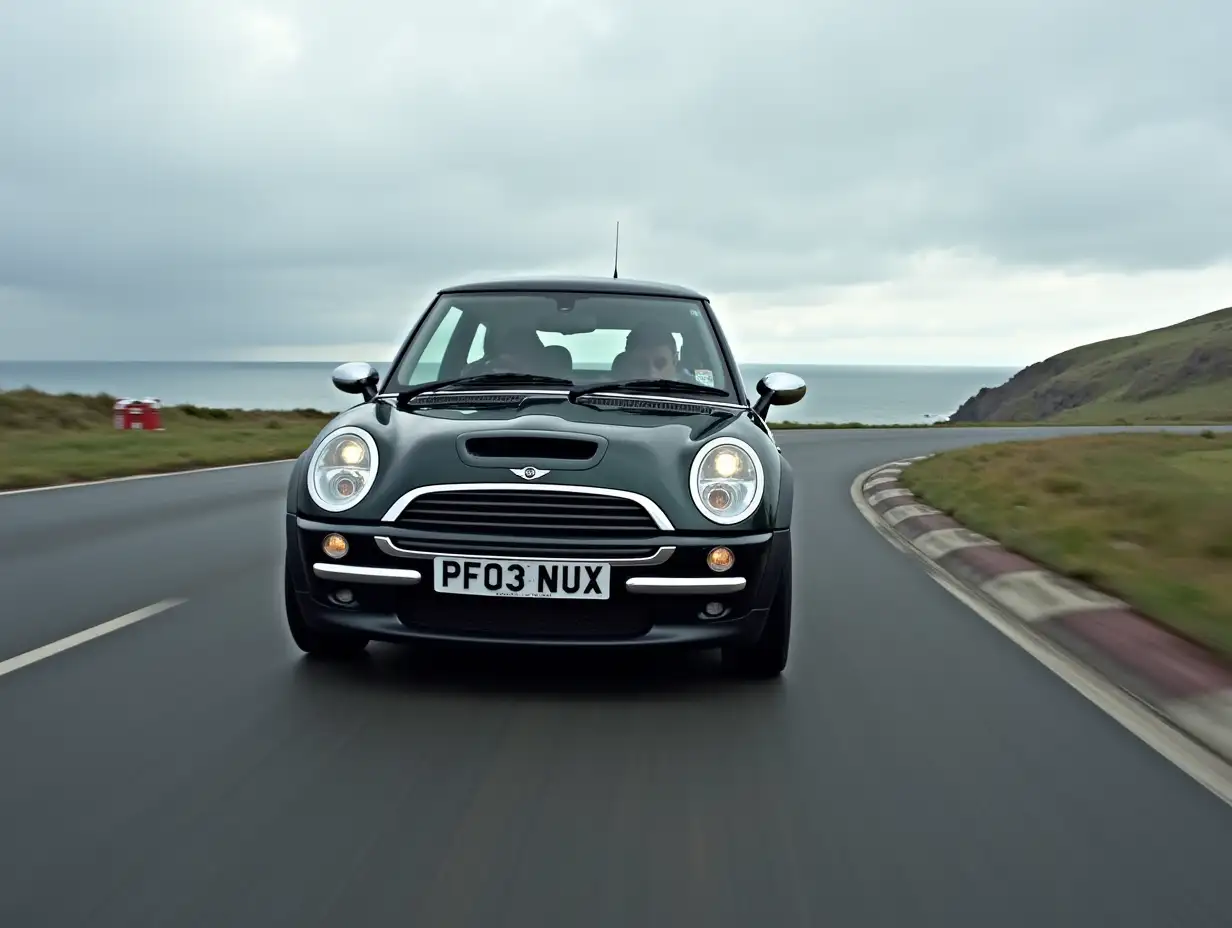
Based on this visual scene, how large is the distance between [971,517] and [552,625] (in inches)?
250

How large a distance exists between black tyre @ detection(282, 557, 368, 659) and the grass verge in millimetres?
8762

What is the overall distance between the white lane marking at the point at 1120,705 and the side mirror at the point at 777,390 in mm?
1417

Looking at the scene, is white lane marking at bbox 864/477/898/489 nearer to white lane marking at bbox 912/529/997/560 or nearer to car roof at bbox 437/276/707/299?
white lane marking at bbox 912/529/997/560

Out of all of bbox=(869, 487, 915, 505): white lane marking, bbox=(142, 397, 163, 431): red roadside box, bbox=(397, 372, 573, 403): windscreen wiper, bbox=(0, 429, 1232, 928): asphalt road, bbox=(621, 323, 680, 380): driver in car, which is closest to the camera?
bbox=(0, 429, 1232, 928): asphalt road

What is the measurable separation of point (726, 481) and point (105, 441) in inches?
614

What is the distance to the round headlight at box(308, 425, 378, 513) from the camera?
4719 millimetres

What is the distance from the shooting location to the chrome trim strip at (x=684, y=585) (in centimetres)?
452

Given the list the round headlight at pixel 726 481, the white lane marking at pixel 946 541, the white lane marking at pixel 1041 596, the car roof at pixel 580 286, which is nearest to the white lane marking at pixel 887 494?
the white lane marking at pixel 946 541

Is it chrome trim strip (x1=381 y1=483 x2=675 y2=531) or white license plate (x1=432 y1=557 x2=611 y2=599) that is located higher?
chrome trim strip (x1=381 y1=483 x2=675 y2=531)

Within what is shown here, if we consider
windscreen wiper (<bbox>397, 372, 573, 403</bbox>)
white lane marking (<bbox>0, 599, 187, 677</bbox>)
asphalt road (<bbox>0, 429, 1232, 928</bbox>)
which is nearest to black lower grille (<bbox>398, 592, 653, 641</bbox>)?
asphalt road (<bbox>0, 429, 1232, 928</bbox>)

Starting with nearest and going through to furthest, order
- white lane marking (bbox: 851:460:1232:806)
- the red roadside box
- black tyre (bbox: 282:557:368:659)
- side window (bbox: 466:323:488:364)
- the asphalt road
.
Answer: the asphalt road, white lane marking (bbox: 851:460:1232:806), black tyre (bbox: 282:557:368:659), side window (bbox: 466:323:488:364), the red roadside box

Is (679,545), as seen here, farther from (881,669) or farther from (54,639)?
(54,639)

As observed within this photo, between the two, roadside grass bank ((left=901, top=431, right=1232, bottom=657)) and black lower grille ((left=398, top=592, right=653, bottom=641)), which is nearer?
black lower grille ((left=398, top=592, right=653, bottom=641))

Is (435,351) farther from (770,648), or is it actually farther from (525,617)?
(770,648)
